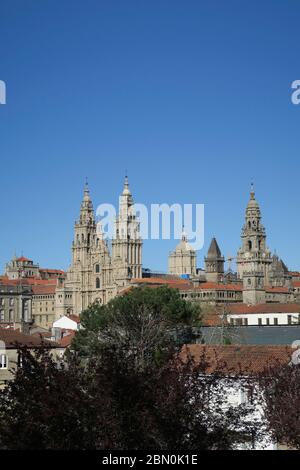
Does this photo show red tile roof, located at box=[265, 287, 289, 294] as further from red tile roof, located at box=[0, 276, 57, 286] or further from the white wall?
red tile roof, located at box=[0, 276, 57, 286]

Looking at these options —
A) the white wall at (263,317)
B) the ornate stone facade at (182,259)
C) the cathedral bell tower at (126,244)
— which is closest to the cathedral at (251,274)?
Result: the cathedral bell tower at (126,244)

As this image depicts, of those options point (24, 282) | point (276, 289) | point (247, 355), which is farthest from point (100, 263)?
point (247, 355)

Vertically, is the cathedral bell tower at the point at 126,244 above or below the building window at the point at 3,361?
above

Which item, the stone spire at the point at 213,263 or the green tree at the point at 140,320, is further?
the stone spire at the point at 213,263

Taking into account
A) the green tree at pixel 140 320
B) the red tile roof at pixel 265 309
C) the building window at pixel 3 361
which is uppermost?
the red tile roof at pixel 265 309

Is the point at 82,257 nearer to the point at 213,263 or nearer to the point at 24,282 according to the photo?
the point at 24,282

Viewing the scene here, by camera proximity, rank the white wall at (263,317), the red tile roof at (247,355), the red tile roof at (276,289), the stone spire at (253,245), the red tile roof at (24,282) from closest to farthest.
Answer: the red tile roof at (247,355), the white wall at (263,317), the red tile roof at (276,289), the stone spire at (253,245), the red tile roof at (24,282)

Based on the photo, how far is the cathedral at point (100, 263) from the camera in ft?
450

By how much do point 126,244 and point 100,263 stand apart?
16.5ft

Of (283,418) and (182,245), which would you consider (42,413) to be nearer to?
(283,418)

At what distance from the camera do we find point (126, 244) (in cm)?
14125

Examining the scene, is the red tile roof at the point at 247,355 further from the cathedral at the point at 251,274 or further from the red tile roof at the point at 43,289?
the red tile roof at the point at 43,289
